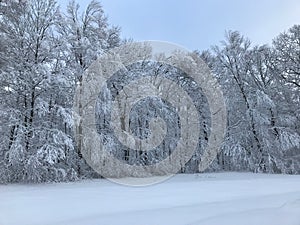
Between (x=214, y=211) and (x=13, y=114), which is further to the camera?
(x=13, y=114)

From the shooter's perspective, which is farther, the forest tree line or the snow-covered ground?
the forest tree line

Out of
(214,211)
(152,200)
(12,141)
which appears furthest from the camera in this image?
(12,141)

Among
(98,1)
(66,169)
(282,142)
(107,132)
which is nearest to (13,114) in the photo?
(66,169)

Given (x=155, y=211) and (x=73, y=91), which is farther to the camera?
(x=73, y=91)

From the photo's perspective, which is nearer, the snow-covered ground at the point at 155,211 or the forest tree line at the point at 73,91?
the snow-covered ground at the point at 155,211

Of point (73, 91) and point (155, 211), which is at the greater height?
point (73, 91)

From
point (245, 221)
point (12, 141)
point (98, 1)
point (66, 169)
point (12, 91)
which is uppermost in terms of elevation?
point (98, 1)

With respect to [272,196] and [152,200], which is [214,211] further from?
[272,196]

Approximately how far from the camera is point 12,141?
27.0ft

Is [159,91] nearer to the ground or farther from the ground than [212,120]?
farther from the ground

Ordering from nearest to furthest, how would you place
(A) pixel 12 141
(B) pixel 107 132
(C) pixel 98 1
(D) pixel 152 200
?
(D) pixel 152 200 < (A) pixel 12 141 < (B) pixel 107 132 < (C) pixel 98 1

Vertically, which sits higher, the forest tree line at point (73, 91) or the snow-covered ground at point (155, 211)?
the forest tree line at point (73, 91)

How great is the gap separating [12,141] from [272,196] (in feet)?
22.3

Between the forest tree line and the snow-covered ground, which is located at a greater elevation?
the forest tree line
